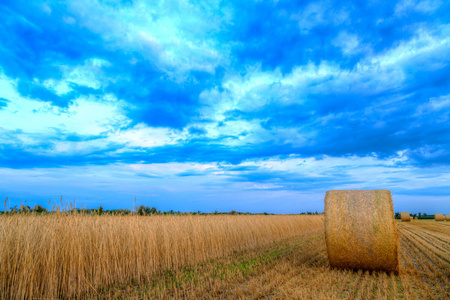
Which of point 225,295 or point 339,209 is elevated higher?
point 339,209

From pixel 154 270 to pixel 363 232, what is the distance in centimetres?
547

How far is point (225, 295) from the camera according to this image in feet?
16.5

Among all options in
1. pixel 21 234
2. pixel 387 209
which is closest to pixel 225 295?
pixel 21 234

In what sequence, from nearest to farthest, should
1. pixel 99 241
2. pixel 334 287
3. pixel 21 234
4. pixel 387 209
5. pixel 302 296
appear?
pixel 302 296, pixel 21 234, pixel 334 287, pixel 99 241, pixel 387 209

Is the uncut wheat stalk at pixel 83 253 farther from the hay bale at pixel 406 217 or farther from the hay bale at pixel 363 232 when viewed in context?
the hay bale at pixel 406 217

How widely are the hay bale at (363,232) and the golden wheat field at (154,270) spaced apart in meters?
0.29

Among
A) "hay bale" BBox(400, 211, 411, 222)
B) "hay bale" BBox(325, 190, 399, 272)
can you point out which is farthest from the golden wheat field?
"hay bale" BBox(400, 211, 411, 222)

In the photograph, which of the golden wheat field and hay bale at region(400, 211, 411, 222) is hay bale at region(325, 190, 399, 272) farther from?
hay bale at region(400, 211, 411, 222)

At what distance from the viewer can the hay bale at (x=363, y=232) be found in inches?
272

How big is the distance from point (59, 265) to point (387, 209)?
7.72 meters

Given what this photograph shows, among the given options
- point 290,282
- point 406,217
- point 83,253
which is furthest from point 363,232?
point 406,217

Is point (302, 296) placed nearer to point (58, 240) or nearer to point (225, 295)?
point (225, 295)

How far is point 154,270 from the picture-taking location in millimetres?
7020

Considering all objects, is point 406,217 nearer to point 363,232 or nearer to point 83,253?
point 363,232
